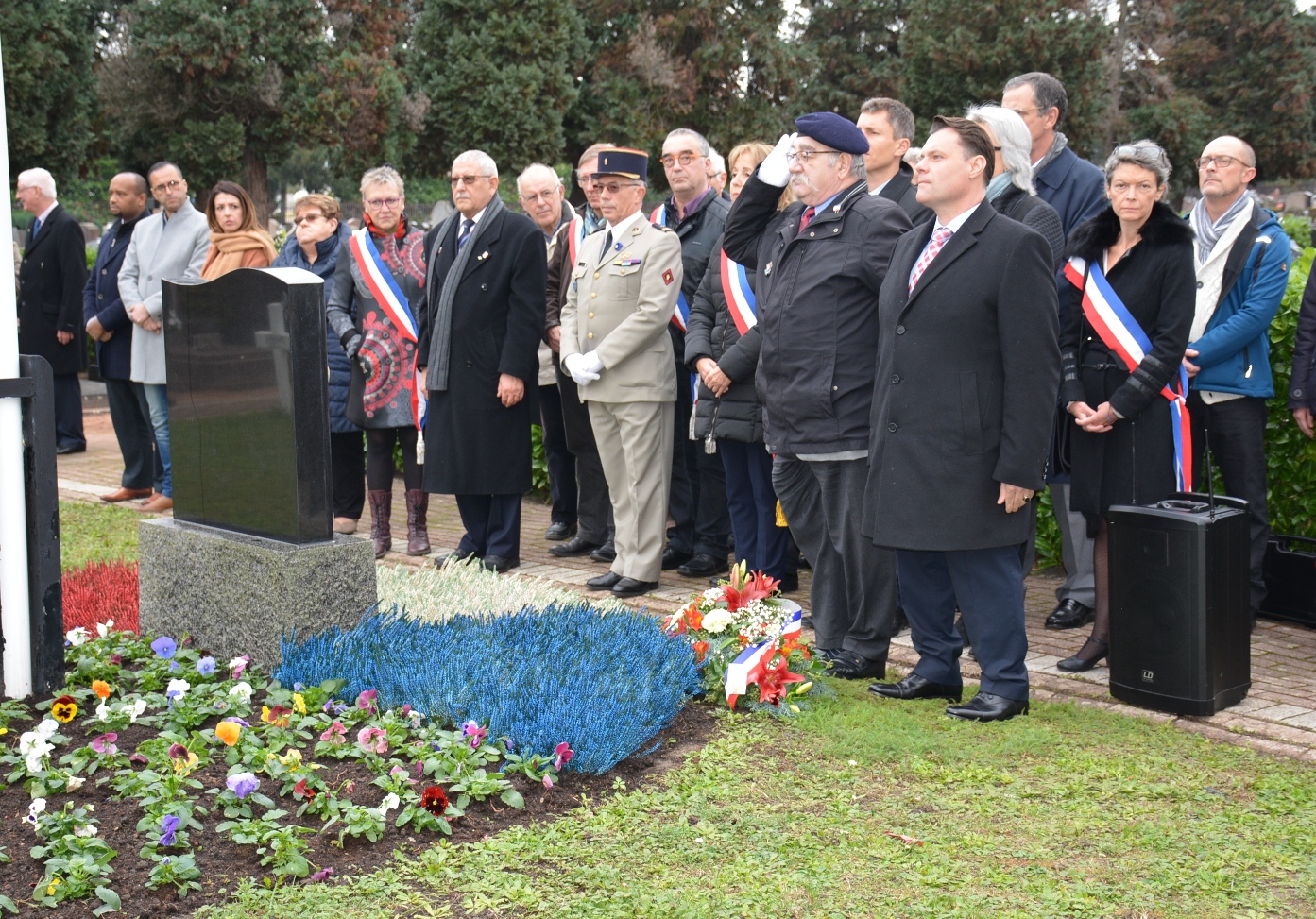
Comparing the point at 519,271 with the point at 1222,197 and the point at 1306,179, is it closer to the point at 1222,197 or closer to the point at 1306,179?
the point at 1222,197

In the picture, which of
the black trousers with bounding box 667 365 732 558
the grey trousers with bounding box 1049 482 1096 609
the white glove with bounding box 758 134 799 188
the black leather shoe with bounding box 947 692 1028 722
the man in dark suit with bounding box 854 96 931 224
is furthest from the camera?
the black trousers with bounding box 667 365 732 558

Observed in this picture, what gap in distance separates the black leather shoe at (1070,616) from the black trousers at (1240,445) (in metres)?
0.73

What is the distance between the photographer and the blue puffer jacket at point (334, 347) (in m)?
8.42

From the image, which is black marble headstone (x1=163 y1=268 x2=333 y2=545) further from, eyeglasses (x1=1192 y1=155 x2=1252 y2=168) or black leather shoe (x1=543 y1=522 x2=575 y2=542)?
eyeglasses (x1=1192 y1=155 x2=1252 y2=168)

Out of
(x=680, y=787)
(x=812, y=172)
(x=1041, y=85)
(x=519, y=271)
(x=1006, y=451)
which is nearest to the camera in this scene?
(x=680, y=787)

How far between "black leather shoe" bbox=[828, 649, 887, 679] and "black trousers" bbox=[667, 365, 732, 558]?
7.49 feet

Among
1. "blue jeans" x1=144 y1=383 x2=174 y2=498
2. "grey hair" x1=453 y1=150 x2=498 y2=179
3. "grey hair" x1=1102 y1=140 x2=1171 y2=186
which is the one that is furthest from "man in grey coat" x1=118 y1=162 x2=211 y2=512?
"grey hair" x1=1102 y1=140 x2=1171 y2=186

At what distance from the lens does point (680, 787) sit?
167 inches

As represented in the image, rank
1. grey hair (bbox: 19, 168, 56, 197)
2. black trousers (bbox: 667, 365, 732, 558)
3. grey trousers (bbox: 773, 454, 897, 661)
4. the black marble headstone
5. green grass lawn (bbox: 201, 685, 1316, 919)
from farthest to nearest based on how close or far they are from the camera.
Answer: grey hair (bbox: 19, 168, 56, 197) → black trousers (bbox: 667, 365, 732, 558) → grey trousers (bbox: 773, 454, 897, 661) → the black marble headstone → green grass lawn (bbox: 201, 685, 1316, 919)

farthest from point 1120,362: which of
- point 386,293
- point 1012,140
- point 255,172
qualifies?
point 255,172

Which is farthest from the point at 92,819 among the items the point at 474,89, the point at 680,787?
the point at 474,89

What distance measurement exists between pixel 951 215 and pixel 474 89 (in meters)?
34.9

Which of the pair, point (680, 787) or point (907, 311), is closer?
point (680, 787)

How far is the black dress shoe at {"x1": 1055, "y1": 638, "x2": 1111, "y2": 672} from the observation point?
5613mm
